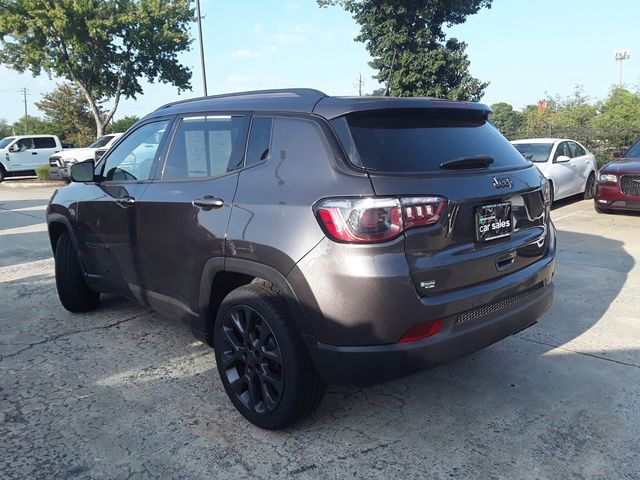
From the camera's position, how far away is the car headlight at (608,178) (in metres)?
8.91

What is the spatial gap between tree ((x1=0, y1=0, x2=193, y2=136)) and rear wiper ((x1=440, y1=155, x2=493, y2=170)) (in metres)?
25.6

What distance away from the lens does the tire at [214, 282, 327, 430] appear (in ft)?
8.29

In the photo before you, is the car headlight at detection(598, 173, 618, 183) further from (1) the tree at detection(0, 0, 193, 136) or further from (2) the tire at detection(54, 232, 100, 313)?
(1) the tree at detection(0, 0, 193, 136)

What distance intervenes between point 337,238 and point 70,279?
127 inches

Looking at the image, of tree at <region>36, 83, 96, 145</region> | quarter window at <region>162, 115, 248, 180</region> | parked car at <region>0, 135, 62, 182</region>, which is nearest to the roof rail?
quarter window at <region>162, 115, 248, 180</region>

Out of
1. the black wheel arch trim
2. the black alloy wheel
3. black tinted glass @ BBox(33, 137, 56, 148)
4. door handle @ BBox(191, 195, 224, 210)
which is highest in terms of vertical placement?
black tinted glass @ BBox(33, 137, 56, 148)

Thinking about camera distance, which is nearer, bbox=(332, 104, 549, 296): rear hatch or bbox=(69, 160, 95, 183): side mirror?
bbox=(332, 104, 549, 296): rear hatch

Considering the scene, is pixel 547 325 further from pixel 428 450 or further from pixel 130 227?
pixel 130 227

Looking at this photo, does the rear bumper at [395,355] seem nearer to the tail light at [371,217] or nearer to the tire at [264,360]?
the tire at [264,360]

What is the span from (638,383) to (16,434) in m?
3.61

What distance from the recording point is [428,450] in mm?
2570

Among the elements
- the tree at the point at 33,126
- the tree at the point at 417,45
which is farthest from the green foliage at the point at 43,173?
the tree at the point at 33,126

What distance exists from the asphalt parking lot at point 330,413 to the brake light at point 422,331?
63 centimetres

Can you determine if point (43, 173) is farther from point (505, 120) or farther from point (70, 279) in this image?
point (505, 120)
